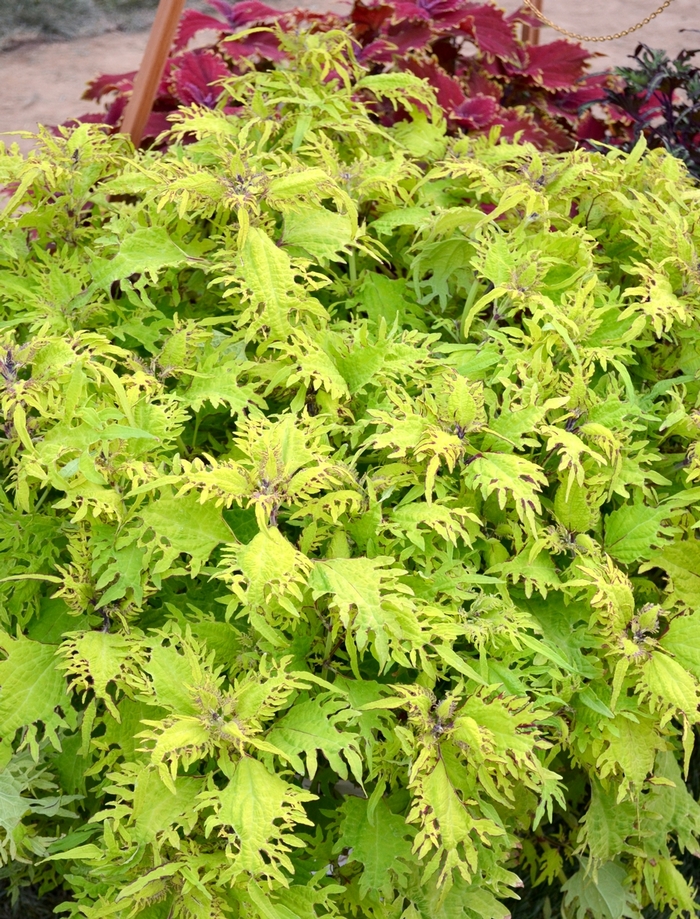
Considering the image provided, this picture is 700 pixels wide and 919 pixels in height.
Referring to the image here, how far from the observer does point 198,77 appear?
1.58m

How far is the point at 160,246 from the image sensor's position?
3.48 ft

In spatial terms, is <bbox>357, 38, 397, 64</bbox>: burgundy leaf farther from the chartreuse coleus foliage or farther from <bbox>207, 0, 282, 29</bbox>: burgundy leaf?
the chartreuse coleus foliage

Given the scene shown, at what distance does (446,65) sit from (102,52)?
434 centimetres

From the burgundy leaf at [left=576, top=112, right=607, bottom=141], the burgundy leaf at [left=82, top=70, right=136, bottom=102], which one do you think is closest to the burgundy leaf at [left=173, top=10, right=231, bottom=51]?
the burgundy leaf at [left=82, top=70, right=136, bottom=102]

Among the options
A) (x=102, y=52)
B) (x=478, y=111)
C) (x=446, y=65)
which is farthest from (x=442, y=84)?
(x=102, y=52)

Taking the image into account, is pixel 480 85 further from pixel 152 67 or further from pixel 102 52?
pixel 102 52

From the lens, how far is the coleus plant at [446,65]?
60.4 inches

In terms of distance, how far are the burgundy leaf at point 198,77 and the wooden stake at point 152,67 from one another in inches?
8.8

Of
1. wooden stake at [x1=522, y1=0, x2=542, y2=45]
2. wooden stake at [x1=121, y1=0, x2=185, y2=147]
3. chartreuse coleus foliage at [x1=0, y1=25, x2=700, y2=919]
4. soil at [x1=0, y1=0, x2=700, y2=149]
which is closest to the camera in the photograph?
chartreuse coleus foliage at [x1=0, y1=25, x2=700, y2=919]

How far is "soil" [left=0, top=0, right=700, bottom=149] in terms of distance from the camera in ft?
15.9

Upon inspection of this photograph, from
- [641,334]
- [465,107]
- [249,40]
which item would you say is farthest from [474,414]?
[249,40]

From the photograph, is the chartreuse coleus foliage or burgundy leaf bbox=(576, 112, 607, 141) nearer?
the chartreuse coleus foliage

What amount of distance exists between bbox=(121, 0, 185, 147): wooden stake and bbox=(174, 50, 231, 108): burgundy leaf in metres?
0.22

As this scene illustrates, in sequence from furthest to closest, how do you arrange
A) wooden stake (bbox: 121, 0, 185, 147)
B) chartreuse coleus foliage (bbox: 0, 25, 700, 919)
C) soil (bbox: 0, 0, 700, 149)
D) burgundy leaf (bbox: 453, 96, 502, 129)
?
soil (bbox: 0, 0, 700, 149)
burgundy leaf (bbox: 453, 96, 502, 129)
wooden stake (bbox: 121, 0, 185, 147)
chartreuse coleus foliage (bbox: 0, 25, 700, 919)
